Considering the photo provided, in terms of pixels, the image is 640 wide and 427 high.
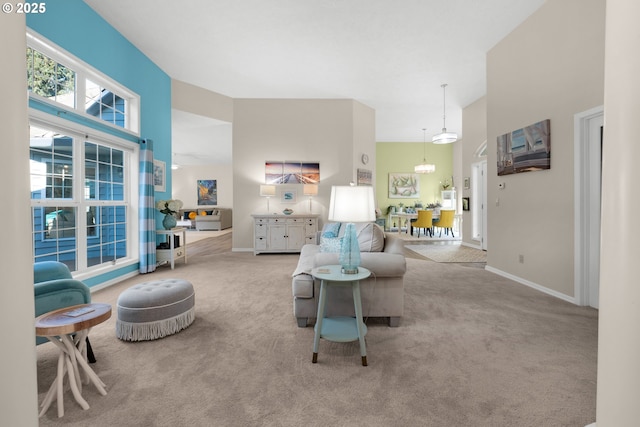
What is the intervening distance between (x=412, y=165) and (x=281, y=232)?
610 cm

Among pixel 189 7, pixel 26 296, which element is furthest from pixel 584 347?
pixel 189 7

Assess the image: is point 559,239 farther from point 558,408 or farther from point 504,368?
point 558,408

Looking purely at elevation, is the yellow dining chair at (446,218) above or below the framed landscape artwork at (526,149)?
below

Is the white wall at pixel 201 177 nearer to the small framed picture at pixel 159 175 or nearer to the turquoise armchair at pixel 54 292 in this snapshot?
the small framed picture at pixel 159 175

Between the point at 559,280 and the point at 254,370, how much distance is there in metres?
3.32

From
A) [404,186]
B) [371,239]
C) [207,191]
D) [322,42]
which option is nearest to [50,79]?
→ [322,42]

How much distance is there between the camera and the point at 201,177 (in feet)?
41.4

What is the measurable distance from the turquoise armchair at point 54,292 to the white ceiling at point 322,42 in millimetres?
3035

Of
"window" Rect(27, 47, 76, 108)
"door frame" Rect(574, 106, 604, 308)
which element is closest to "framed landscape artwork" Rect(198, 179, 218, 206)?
"window" Rect(27, 47, 76, 108)

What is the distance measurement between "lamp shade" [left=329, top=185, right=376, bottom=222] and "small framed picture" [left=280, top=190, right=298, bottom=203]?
421 centimetres

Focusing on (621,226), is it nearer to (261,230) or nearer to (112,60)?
(112,60)

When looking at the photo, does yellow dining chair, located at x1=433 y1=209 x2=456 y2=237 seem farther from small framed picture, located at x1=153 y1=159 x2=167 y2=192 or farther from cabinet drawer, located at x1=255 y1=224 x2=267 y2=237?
small framed picture, located at x1=153 y1=159 x2=167 y2=192

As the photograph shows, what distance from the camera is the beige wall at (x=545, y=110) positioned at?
9.45 feet

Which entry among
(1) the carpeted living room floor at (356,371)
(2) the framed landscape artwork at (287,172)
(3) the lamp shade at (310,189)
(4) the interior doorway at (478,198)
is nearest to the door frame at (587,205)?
(1) the carpeted living room floor at (356,371)
